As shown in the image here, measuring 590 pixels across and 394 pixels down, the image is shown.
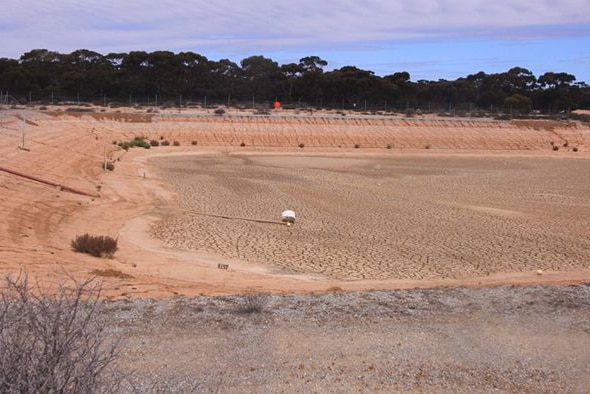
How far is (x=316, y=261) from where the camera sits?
51.9 feet

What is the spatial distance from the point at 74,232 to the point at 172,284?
694 centimetres

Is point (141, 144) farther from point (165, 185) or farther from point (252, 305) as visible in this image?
point (252, 305)

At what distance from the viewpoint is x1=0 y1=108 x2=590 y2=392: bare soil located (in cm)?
713

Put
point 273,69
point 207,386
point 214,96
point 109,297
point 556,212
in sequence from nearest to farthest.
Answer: point 207,386 → point 109,297 → point 556,212 → point 214,96 → point 273,69

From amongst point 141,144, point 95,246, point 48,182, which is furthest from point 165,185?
point 141,144

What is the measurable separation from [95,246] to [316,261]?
4847 millimetres

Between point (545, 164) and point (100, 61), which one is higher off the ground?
point (100, 61)

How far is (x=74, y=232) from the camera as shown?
57.4 ft

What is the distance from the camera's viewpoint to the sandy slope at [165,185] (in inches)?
506

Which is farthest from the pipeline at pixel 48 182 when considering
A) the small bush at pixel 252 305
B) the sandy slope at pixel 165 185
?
the small bush at pixel 252 305

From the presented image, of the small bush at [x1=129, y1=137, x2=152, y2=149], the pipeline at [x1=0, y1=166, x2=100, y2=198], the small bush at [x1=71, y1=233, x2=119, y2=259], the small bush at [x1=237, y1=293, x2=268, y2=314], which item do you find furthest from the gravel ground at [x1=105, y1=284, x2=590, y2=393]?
the small bush at [x1=129, y1=137, x2=152, y2=149]

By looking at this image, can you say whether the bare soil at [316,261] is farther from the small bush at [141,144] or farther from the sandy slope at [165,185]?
the small bush at [141,144]

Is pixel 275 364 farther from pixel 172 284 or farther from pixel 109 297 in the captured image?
pixel 172 284

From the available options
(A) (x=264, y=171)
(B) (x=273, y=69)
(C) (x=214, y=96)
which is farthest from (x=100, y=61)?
(A) (x=264, y=171)
